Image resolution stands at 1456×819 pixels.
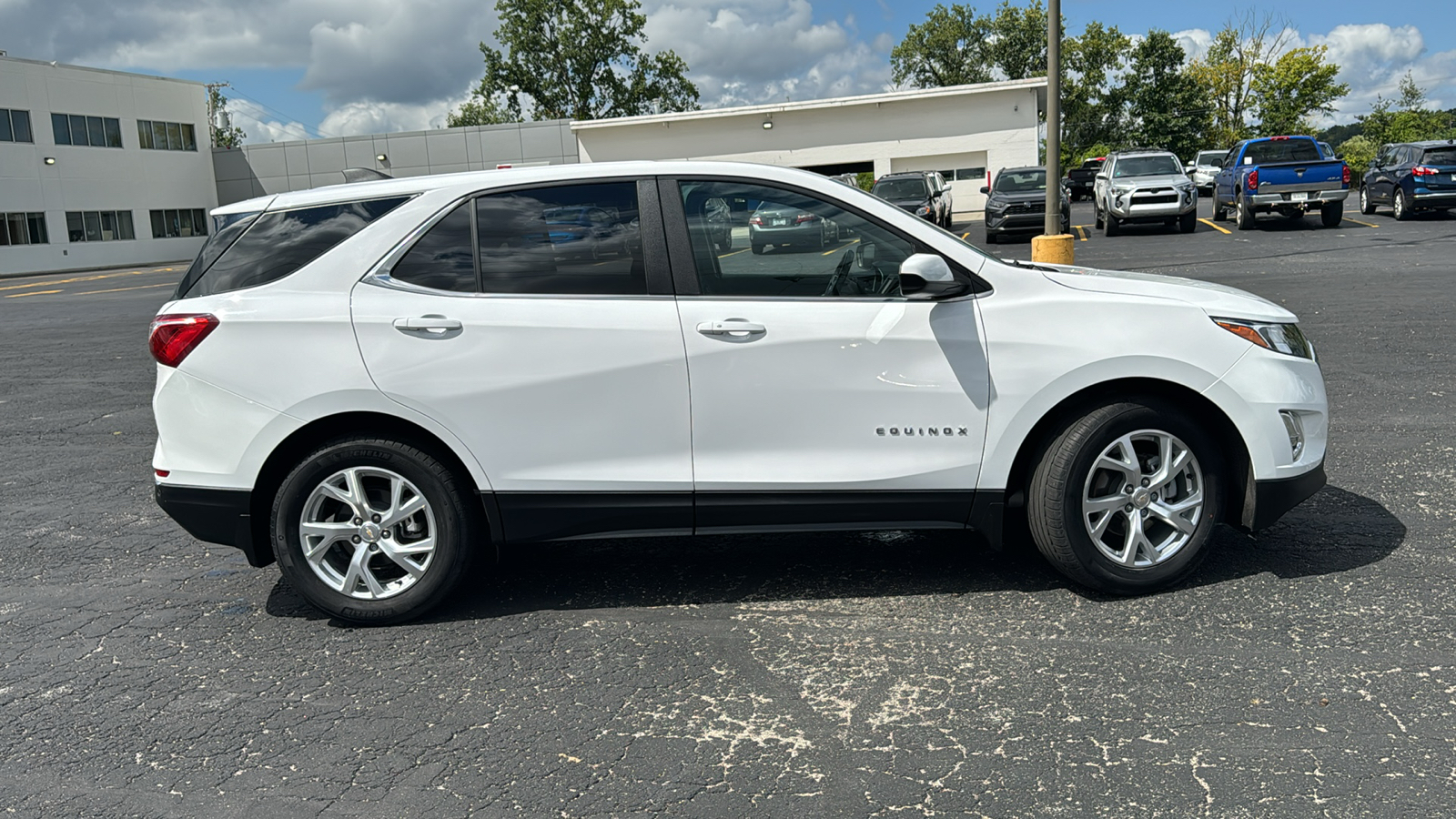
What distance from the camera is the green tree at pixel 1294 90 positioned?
204 ft

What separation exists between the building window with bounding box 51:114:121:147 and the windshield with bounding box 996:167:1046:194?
4343 centimetres

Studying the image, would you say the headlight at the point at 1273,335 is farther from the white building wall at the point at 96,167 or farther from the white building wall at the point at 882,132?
the white building wall at the point at 96,167

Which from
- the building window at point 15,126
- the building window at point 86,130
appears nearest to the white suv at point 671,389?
the building window at point 15,126

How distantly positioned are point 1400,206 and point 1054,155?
15.2m

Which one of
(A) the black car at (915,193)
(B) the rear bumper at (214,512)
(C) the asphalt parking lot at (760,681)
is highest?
(A) the black car at (915,193)

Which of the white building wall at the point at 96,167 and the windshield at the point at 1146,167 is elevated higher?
the white building wall at the point at 96,167

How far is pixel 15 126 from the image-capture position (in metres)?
48.1

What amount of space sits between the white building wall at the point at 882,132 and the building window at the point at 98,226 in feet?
79.9

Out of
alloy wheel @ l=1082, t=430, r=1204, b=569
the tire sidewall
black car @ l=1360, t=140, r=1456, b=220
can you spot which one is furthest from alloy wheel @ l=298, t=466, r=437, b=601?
black car @ l=1360, t=140, r=1456, b=220

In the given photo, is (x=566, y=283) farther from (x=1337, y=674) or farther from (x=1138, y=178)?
(x=1138, y=178)

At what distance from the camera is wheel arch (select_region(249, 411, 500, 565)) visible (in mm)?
4332

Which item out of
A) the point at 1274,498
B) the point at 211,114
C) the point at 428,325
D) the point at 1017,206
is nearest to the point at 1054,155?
the point at 1017,206

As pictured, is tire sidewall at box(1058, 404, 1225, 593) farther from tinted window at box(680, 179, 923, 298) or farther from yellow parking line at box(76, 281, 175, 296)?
yellow parking line at box(76, 281, 175, 296)

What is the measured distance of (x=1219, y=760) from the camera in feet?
10.3
